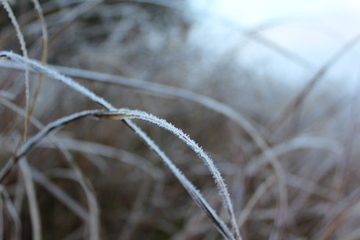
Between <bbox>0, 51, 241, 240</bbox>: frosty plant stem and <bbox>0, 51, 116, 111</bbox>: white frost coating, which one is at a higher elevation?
<bbox>0, 51, 116, 111</bbox>: white frost coating

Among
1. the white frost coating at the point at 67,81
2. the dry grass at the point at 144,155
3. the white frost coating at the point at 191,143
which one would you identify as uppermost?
the dry grass at the point at 144,155

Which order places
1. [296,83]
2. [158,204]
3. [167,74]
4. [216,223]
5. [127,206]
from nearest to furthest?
1. [216,223]
2. [158,204]
3. [127,206]
4. [167,74]
5. [296,83]

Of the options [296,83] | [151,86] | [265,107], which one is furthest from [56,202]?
[296,83]

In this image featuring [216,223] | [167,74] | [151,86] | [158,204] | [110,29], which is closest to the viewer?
[216,223]

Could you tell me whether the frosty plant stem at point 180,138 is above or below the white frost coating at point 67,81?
below

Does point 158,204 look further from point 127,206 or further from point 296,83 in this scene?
point 296,83

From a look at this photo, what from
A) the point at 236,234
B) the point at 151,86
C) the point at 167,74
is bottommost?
the point at 236,234

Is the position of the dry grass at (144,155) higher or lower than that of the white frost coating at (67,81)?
higher

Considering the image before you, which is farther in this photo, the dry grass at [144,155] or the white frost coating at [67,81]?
the dry grass at [144,155]
